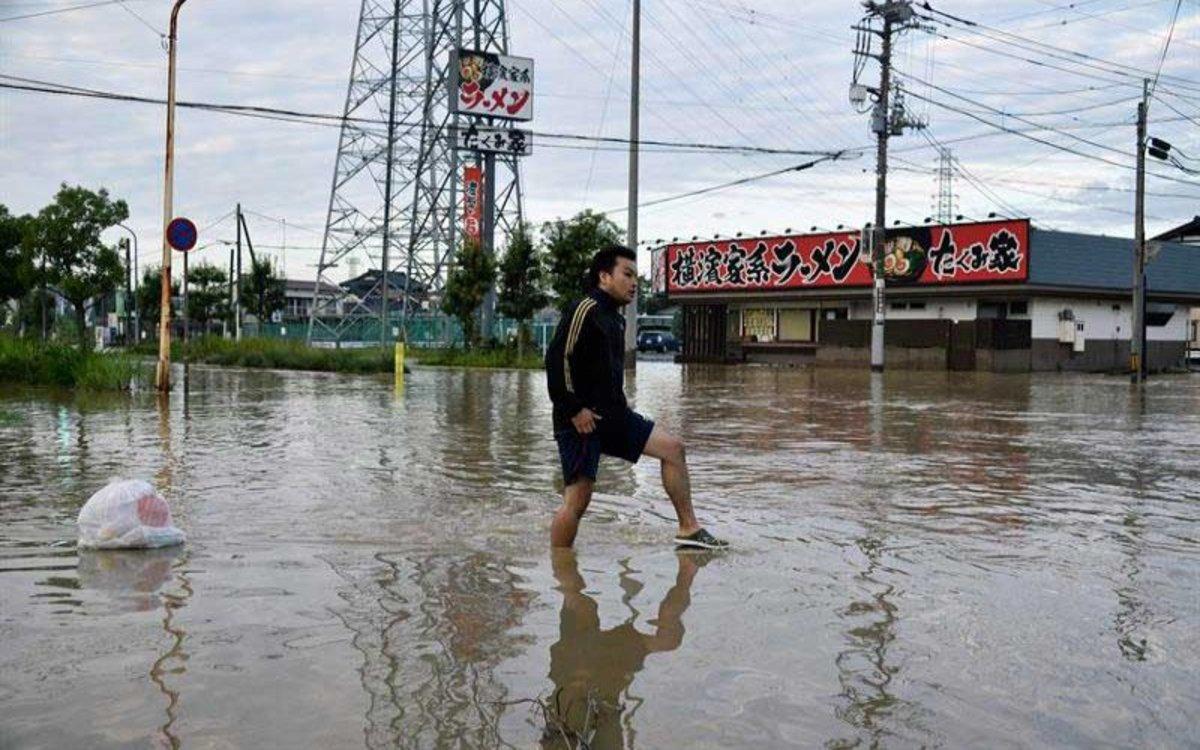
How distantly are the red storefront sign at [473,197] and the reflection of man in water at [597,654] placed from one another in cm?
5052

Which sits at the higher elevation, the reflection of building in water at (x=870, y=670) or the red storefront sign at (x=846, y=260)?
the red storefront sign at (x=846, y=260)

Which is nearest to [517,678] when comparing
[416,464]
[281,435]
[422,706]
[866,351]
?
[422,706]

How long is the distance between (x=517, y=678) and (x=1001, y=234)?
1494 inches

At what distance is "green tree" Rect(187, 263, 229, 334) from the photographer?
Result: 76625 millimetres

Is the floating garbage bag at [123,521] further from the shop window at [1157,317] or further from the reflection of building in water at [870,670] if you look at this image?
the shop window at [1157,317]

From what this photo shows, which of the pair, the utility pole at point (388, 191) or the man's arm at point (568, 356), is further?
the utility pole at point (388, 191)

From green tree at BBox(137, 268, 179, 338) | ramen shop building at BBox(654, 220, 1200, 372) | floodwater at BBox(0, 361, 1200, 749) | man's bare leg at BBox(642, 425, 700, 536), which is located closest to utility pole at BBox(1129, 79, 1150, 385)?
ramen shop building at BBox(654, 220, 1200, 372)

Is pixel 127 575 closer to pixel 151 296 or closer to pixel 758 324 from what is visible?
pixel 758 324

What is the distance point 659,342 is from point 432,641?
6478cm

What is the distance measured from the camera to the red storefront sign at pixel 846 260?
39.4 m

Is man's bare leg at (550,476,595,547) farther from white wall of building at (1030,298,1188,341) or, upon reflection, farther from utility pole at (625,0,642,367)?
white wall of building at (1030,298,1188,341)

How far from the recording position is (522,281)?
4300 centimetres

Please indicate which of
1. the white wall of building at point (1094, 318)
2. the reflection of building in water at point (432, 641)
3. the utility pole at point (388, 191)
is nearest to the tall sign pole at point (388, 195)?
the utility pole at point (388, 191)

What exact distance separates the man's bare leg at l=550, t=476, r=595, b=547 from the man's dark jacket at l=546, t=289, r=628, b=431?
36 cm
